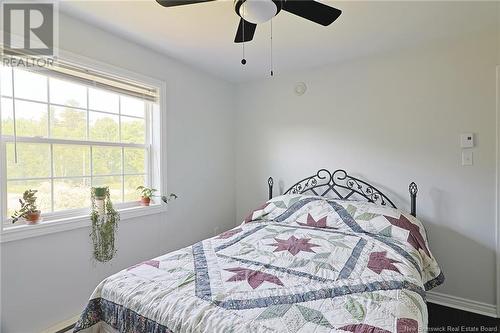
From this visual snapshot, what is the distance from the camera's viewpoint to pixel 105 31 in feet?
7.45

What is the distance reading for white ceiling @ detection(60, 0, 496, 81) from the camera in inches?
76.5

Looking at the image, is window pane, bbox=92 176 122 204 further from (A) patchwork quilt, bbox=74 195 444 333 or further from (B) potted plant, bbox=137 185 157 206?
(A) patchwork quilt, bbox=74 195 444 333

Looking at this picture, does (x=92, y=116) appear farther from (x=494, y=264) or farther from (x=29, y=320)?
(x=494, y=264)

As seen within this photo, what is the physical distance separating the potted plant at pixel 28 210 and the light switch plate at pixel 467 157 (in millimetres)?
3435

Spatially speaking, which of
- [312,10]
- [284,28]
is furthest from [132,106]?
[312,10]

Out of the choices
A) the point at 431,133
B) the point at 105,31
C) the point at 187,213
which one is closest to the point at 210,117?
the point at 187,213

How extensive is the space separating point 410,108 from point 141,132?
266 cm

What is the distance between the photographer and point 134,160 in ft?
8.80

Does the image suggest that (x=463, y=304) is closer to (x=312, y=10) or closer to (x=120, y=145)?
(x=312, y=10)

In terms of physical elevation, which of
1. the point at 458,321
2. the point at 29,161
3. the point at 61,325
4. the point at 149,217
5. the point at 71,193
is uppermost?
the point at 29,161

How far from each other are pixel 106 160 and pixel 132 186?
358mm

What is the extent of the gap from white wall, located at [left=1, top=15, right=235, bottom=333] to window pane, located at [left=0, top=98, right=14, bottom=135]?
22.9 inches

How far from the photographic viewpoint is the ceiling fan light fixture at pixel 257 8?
4.45 ft

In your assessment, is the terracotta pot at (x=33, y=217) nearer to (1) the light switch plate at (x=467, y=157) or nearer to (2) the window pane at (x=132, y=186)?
(2) the window pane at (x=132, y=186)
